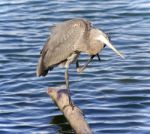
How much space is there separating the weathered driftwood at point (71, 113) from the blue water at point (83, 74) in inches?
30.6

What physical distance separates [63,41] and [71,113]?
1.24 m

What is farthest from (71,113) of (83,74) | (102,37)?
(83,74)

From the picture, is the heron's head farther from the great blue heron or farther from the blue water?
the blue water

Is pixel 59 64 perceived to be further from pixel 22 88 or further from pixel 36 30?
pixel 36 30

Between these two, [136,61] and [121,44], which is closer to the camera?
[136,61]

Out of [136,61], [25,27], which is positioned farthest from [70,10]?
[136,61]

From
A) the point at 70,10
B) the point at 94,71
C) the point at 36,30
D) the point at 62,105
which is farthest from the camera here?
the point at 70,10

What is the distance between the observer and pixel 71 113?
8602mm

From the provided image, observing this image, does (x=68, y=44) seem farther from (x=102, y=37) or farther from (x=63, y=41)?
(x=102, y=37)

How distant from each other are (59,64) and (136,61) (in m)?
3.54

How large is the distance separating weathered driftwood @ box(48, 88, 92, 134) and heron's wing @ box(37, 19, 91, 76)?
23.1 inches

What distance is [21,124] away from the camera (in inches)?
388

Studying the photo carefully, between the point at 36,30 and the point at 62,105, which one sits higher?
the point at 36,30

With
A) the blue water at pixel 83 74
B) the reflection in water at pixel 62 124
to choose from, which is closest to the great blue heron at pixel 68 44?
the reflection in water at pixel 62 124
